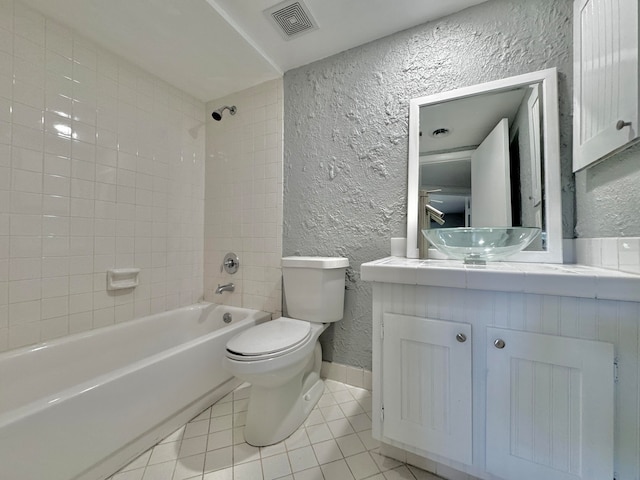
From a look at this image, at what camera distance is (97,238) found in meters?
1.48

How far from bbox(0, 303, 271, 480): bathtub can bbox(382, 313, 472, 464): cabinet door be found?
924mm

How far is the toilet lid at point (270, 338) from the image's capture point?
107cm

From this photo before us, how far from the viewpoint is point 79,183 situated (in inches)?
55.2

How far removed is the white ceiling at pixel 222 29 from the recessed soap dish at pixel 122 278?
1.35 m

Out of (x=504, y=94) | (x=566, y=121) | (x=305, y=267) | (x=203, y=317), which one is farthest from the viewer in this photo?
(x=203, y=317)

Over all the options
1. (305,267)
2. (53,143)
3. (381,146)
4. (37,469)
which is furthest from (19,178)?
(381,146)

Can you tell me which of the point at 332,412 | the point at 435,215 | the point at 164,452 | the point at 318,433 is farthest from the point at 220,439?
the point at 435,215

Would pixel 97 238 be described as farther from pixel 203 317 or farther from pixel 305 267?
pixel 305 267

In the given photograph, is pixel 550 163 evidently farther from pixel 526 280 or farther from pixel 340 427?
pixel 340 427

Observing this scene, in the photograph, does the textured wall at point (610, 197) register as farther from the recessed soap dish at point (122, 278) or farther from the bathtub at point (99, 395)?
the recessed soap dish at point (122, 278)

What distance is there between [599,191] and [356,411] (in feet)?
4.78

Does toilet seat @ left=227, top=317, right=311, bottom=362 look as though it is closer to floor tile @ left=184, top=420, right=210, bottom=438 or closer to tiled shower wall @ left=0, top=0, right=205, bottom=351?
floor tile @ left=184, top=420, right=210, bottom=438

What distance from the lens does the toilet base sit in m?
1.12

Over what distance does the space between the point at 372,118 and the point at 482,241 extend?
37.9 inches
